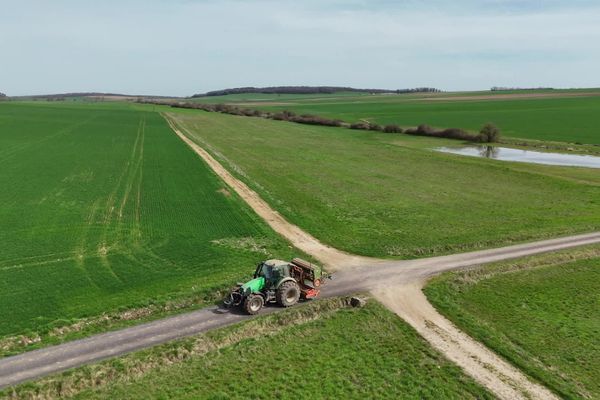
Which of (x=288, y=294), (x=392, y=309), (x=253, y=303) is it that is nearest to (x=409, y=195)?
(x=392, y=309)

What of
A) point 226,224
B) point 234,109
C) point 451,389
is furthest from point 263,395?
point 234,109

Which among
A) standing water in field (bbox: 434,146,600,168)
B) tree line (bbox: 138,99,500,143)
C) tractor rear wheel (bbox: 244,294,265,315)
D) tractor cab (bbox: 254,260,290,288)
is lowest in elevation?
tractor rear wheel (bbox: 244,294,265,315)

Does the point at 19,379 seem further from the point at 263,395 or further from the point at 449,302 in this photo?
the point at 449,302

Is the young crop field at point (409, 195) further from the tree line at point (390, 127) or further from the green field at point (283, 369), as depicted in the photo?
the tree line at point (390, 127)

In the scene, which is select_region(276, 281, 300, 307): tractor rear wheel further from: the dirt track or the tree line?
the tree line

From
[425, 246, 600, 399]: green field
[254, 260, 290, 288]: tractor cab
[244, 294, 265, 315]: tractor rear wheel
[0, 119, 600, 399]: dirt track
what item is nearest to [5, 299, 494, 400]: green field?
[244, 294, 265, 315]: tractor rear wheel

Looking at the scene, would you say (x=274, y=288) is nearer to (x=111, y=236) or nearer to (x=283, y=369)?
(x=283, y=369)

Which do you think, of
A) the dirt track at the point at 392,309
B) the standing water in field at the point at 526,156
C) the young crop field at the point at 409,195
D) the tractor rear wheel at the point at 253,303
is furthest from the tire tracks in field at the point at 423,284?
the standing water in field at the point at 526,156

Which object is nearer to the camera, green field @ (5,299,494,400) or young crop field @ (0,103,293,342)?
green field @ (5,299,494,400)
